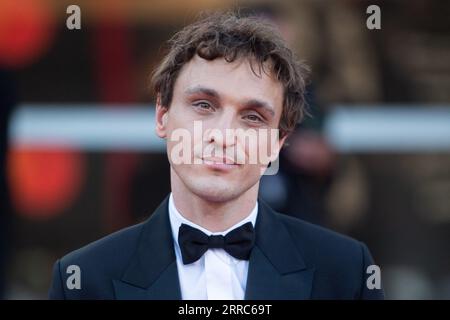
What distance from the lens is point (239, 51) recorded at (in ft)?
7.08

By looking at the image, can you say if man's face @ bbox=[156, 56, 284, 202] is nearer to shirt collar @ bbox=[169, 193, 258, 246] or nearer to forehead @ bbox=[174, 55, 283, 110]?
forehead @ bbox=[174, 55, 283, 110]

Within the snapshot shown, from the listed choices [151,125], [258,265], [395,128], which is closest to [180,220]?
[258,265]

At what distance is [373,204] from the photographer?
19.0 ft

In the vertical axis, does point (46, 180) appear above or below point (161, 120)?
below

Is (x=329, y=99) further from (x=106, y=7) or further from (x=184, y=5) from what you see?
(x=106, y=7)

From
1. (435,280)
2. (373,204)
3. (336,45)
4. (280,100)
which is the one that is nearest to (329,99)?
(336,45)

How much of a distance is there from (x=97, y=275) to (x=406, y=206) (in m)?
3.92

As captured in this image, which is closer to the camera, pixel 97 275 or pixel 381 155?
pixel 97 275

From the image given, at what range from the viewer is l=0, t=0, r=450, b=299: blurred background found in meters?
5.54

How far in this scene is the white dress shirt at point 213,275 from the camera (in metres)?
2.18

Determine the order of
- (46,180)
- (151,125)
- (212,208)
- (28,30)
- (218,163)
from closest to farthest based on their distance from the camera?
(218,163) < (212,208) < (151,125) < (28,30) < (46,180)

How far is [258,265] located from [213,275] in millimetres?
113

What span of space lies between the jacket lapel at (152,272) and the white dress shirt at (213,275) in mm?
26

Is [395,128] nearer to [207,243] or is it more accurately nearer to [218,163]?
[207,243]
